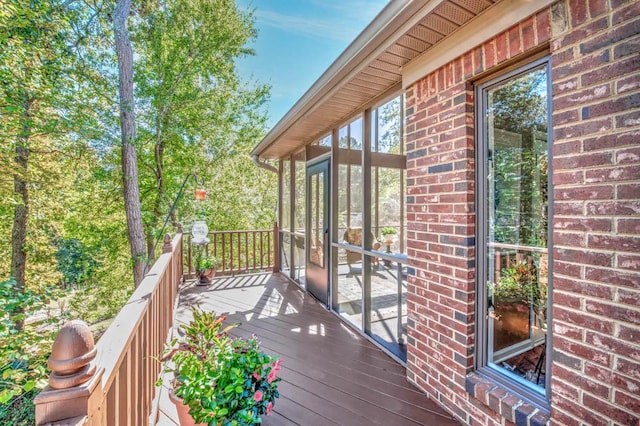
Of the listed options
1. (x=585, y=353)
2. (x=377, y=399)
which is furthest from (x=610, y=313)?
(x=377, y=399)

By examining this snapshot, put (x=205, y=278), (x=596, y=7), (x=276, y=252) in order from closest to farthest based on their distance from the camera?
(x=596, y=7)
(x=205, y=278)
(x=276, y=252)

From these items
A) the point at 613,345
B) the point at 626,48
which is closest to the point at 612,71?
the point at 626,48

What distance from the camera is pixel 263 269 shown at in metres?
6.30

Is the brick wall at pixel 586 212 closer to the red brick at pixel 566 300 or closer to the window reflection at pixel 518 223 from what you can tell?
the red brick at pixel 566 300

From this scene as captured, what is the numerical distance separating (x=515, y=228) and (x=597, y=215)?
50 cm

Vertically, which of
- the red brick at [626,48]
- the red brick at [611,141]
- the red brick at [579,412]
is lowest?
the red brick at [579,412]

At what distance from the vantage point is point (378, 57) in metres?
2.12

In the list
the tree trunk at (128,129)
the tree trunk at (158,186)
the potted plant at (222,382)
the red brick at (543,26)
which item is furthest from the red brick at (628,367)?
the tree trunk at (158,186)

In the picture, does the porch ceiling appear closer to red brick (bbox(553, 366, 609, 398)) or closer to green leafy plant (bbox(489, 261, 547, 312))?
green leafy plant (bbox(489, 261, 547, 312))

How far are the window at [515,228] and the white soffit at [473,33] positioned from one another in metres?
0.25

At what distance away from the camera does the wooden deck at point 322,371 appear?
6.46ft

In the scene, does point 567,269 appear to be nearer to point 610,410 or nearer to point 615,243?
point 615,243

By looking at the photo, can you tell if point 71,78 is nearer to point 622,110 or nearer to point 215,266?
point 215,266

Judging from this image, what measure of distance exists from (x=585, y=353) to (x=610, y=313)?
0.21 m
